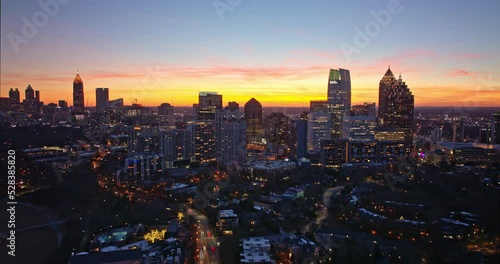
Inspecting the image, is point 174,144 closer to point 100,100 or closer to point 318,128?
point 318,128

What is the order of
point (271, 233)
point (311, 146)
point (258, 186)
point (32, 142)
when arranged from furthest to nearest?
point (311, 146) < point (32, 142) < point (258, 186) < point (271, 233)

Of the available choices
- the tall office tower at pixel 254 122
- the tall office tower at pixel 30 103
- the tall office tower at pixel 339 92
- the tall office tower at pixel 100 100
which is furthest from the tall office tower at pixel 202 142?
the tall office tower at pixel 100 100

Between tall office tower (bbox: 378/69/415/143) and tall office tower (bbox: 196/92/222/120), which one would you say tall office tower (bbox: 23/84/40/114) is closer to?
tall office tower (bbox: 196/92/222/120)

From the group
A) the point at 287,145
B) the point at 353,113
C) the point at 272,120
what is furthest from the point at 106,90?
the point at 353,113

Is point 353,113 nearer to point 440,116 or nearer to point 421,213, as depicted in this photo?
point 440,116

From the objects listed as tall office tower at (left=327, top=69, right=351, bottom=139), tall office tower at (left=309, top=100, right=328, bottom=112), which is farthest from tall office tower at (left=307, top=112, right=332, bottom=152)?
tall office tower at (left=309, top=100, right=328, bottom=112)

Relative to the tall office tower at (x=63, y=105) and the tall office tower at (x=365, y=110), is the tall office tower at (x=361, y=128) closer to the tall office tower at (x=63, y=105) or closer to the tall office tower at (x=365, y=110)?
the tall office tower at (x=365, y=110)

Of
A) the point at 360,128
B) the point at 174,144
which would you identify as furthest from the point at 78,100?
the point at 360,128

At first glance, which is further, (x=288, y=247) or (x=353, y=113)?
(x=353, y=113)
